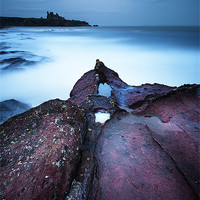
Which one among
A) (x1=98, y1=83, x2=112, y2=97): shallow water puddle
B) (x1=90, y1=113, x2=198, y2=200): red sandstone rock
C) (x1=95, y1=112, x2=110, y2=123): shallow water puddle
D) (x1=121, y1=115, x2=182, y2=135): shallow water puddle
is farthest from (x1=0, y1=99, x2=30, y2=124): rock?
(x1=121, y1=115, x2=182, y2=135): shallow water puddle

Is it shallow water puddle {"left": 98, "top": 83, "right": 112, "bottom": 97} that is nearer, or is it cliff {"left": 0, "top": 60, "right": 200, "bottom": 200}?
cliff {"left": 0, "top": 60, "right": 200, "bottom": 200}

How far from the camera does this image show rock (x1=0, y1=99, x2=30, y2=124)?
4183 millimetres

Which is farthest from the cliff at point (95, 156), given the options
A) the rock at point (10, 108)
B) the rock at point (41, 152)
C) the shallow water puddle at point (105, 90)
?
the rock at point (10, 108)

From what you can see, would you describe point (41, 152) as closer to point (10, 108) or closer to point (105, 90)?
point (105, 90)

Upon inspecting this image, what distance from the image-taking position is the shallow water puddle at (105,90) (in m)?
4.04

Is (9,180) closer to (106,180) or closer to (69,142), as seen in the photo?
(69,142)

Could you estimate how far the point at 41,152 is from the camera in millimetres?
1575

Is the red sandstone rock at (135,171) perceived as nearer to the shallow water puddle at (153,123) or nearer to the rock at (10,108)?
the shallow water puddle at (153,123)

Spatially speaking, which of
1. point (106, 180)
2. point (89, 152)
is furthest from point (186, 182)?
point (89, 152)

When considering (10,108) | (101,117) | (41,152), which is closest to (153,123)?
(101,117)

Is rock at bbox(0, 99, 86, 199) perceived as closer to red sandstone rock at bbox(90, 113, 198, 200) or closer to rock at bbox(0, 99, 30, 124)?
red sandstone rock at bbox(90, 113, 198, 200)

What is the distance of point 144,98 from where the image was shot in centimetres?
362

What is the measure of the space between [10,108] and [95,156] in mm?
4152

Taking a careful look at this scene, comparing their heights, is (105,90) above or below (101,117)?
above
